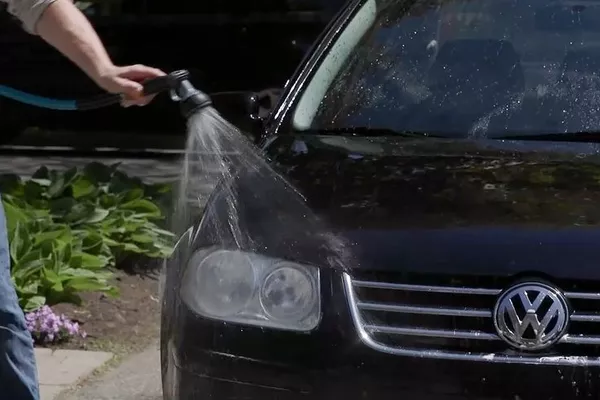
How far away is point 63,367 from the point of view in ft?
15.7

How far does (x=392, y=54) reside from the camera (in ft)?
13.5

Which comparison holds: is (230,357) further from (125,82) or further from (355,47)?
(355,47)

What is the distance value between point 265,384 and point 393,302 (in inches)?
14.3

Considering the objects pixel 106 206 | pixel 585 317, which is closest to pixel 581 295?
pixel 585 317

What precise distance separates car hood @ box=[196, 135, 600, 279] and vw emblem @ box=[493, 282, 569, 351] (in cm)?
6

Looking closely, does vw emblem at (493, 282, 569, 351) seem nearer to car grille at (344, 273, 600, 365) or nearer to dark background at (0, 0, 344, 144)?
car grille at (344, 273, 600, 365)

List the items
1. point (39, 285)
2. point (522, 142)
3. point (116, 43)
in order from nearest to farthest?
point (522, 142) → point (39, 285) → point (116, 43)

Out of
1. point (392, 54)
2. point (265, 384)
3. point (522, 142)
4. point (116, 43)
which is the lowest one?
point (265, 384)

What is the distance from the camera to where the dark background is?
32.8 feet

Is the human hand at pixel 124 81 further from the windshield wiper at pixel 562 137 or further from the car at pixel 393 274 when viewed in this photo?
the windshield wiper at pixel 562 137

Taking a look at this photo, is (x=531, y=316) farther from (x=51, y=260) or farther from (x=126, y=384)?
(x=51, y=260)

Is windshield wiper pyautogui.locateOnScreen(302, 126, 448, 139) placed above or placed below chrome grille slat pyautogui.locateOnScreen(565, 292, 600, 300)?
above

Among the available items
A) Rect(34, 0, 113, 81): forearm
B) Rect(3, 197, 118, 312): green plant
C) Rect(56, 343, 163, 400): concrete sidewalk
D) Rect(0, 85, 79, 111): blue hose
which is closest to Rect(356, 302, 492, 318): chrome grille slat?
Rect(34, 0, 113, 81): forearm

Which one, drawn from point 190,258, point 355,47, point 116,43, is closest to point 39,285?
point 355,47
